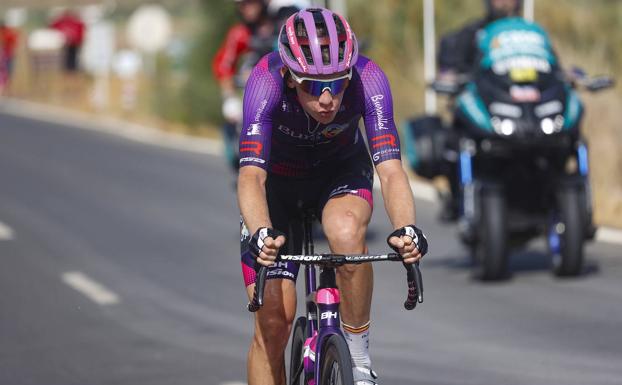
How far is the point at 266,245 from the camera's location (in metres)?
5.70

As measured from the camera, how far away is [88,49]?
3572 cm

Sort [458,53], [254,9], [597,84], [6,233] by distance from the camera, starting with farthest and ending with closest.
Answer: [6,233] → [254,9] → [458,53] → [597,84]

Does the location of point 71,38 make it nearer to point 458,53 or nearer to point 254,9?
point 254,9

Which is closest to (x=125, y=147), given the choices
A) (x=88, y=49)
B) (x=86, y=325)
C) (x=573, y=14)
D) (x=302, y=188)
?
(x=573, y=14)

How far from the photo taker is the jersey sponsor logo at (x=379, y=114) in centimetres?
634

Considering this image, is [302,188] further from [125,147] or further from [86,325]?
[125,147]

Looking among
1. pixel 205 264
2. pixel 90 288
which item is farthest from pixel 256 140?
pixel 205 264

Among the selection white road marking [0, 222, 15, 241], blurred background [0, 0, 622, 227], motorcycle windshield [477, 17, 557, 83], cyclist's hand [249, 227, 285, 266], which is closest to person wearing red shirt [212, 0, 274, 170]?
blurred background [0, 0, 622, 227]

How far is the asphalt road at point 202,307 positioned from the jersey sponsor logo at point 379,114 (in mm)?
2353

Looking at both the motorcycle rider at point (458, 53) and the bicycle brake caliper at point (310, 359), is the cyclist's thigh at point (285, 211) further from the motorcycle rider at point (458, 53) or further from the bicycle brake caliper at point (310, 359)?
the motorcycle rider at point (458, 53)

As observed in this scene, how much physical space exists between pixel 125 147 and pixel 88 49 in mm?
11040

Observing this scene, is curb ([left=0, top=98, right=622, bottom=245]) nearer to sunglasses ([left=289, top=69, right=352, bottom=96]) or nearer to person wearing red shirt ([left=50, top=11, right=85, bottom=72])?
person wearing red shirt ([left=50, top=11, right=85, bottom=72])

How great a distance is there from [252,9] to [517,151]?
422 centimetres

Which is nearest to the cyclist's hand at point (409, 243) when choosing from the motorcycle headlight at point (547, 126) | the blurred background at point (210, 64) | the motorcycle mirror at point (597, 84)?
the motorcycle headlight at point (547, 126)
